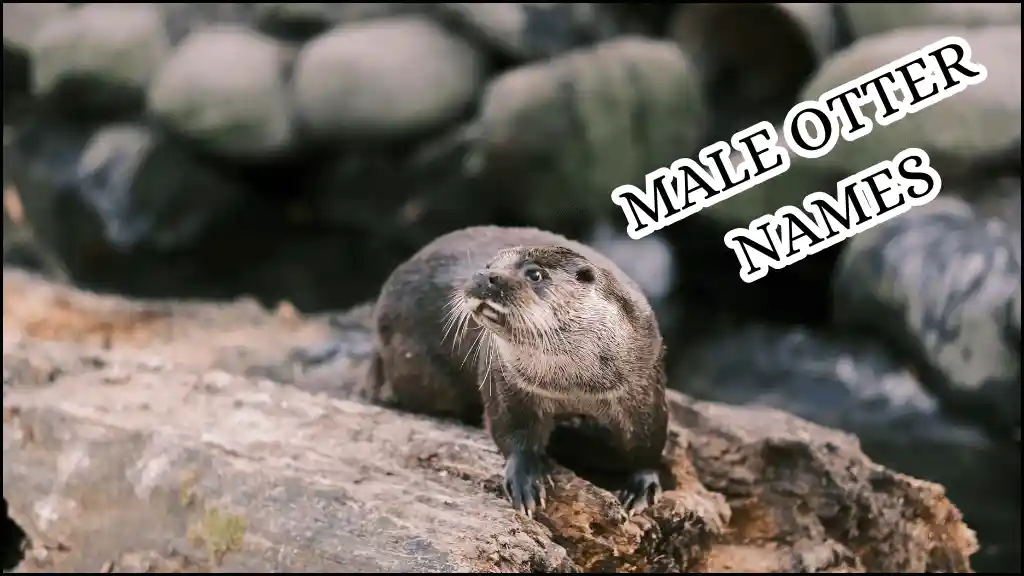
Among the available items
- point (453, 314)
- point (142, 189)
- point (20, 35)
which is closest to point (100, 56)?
point (20, 35)

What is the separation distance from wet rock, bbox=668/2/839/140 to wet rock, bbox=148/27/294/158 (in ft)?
3.15

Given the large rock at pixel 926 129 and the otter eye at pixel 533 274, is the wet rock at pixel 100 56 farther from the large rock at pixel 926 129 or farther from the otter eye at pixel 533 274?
the large rock at pixel 926 129

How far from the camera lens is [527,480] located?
44.3 inches

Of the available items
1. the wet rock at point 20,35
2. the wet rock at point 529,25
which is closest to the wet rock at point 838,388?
the wet rock at point 529,25

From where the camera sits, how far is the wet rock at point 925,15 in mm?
1177

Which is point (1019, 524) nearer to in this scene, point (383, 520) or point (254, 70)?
point (383, 520)

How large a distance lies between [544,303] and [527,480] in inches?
11.9

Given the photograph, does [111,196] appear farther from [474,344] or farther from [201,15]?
[474,344]

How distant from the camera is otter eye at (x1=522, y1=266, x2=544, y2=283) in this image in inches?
37.3

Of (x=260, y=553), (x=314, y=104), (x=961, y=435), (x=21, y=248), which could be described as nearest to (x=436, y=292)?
(x=260, y=553)

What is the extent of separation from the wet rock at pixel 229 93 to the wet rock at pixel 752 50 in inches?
37.8

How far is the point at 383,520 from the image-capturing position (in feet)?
4.20

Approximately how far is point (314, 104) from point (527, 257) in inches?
36.7

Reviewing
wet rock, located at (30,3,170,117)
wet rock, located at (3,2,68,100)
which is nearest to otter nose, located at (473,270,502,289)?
wet rock, located at (30,3,170,117)
